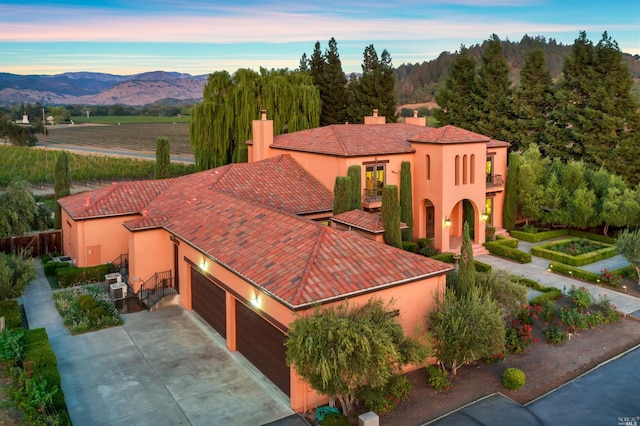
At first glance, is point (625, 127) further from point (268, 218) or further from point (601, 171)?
point (268, 218)

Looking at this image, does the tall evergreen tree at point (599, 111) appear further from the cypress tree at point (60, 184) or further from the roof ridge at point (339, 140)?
the cypress tree at point (60, 184)

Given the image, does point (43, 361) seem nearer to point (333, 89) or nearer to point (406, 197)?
point (406, 197)

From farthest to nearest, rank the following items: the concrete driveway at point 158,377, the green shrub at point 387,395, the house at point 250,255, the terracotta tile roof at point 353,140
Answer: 1. the terracotta tile roof at point 353,140
2. the house at point 250,255
3. the concrete driveway at point 158,377
4. the green shrub at point 387,395

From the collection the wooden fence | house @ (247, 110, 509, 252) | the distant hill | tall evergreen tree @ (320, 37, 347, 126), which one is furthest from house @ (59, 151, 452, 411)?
the distant hill

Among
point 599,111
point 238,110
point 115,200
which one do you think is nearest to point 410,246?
point 115,200

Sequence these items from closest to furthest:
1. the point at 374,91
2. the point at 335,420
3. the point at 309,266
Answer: the point at 335,420
the point at 309,266
the point at 374,91

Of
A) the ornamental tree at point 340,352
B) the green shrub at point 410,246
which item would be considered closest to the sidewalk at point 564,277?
the green shrub at point 410,246
